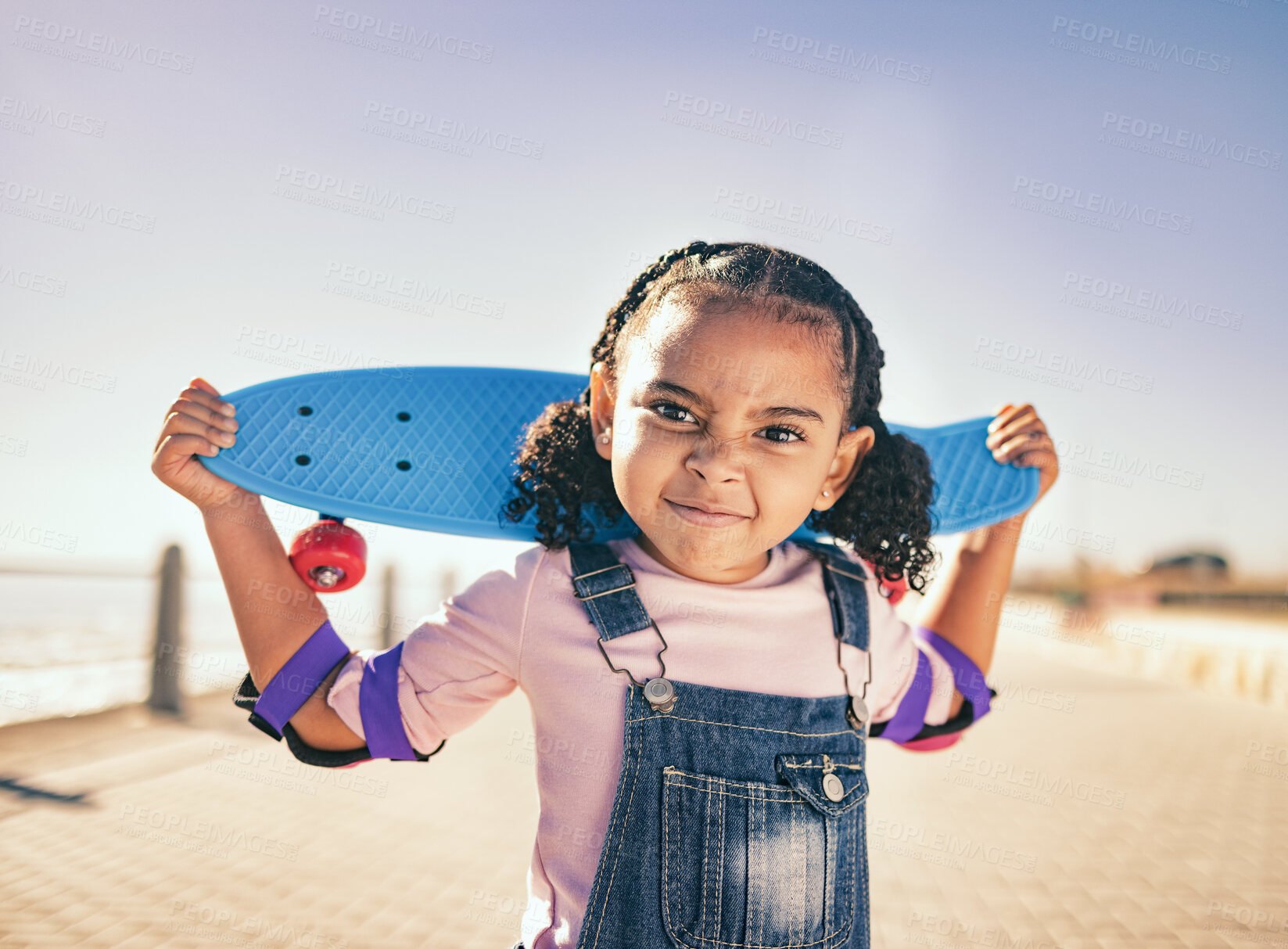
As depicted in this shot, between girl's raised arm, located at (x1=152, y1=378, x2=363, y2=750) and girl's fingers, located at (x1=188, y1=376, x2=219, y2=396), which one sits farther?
girl's fingers, located at (x1=188, y1=376, x2=219, y2=396)

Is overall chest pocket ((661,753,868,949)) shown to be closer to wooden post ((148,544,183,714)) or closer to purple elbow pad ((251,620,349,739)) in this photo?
purple elbow pad ((251,620,349,739))

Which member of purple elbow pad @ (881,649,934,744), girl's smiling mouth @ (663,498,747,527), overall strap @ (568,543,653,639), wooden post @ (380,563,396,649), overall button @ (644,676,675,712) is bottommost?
wooden post @ (380,563,396,649)

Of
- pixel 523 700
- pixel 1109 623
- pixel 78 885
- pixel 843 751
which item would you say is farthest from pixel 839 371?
pixel 1109 623

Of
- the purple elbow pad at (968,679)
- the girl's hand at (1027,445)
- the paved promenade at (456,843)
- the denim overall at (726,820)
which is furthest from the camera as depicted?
the paved promenade at (456,843)

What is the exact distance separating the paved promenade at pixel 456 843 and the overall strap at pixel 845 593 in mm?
972

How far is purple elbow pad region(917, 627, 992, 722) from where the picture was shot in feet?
5.62

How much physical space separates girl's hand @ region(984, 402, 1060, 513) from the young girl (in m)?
0.53

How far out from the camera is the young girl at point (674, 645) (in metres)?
1.27

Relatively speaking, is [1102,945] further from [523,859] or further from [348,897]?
[348,897]

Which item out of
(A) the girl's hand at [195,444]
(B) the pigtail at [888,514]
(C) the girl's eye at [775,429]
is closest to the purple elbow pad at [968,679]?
(B) the pigtail at [888,514]

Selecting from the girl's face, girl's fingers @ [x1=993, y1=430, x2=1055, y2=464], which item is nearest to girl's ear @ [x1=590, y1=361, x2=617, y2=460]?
the girl's face

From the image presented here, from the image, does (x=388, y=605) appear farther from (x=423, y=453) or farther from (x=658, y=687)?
(x=658, y=687)

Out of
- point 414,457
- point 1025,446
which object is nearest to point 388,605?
point 414,457

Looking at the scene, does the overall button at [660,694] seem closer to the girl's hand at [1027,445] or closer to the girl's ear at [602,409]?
the girl's ear at [602,409]
